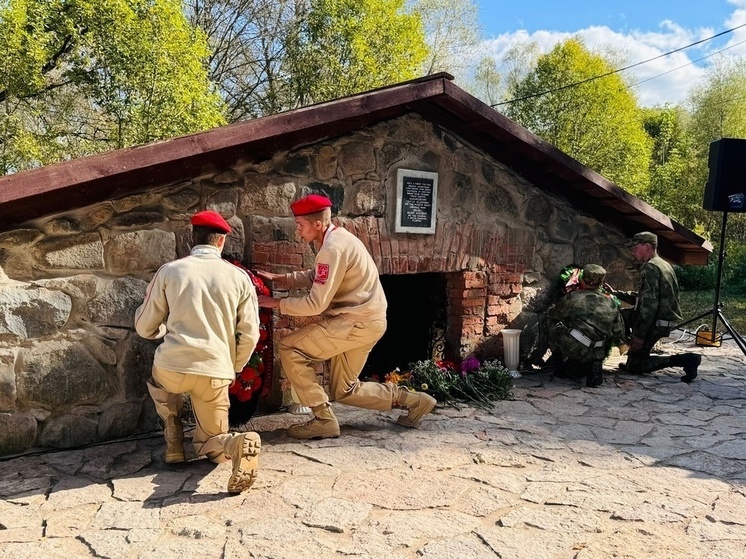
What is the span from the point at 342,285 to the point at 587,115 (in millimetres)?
19482

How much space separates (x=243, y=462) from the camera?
3.47 metres

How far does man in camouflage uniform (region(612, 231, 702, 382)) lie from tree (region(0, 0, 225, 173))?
1087 cm

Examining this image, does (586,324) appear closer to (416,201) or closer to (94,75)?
(416,201)

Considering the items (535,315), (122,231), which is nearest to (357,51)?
(535,315)

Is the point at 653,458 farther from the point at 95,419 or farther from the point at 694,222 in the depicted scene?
the point at 694,222

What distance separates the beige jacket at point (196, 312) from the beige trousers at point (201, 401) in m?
0.08

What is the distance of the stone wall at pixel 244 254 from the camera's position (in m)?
4.05

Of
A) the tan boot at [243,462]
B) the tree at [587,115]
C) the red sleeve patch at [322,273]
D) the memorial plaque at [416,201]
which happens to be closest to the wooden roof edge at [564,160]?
the memorial plaque at [416,201]

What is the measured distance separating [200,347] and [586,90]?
68.6 ft

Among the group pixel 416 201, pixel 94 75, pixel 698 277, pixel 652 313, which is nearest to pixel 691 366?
pixel 652 313

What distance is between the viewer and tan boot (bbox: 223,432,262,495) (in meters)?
3.45

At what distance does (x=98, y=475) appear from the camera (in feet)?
12.4

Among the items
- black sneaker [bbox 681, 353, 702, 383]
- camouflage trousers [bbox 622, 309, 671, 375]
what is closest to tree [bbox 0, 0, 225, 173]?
camouflage trousers [bbox 622, 309, 671, 375]

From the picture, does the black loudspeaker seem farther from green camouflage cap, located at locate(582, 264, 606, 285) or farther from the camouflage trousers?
green camouflage cap, located at locate(582, 264, 606, 285)
